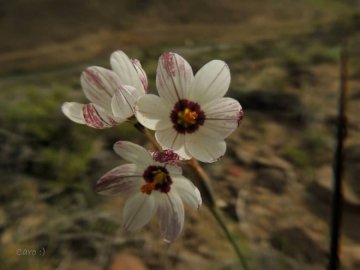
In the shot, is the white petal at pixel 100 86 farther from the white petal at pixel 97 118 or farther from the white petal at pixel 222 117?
the white petal at pixel 222 117

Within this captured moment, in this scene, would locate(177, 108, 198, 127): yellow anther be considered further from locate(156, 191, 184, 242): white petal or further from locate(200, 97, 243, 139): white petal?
locate(156, 191, 184, 242): white petal

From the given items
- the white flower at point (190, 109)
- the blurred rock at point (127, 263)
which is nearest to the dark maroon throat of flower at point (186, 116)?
the white flower at point (190, 109)

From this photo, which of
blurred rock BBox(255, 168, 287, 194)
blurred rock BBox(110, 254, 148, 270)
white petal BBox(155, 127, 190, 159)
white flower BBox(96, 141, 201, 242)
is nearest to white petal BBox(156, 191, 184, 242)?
white flower BBox(96, 141, 201, 242)

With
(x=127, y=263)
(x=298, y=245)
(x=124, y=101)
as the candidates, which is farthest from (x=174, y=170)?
(x=298, y=245)

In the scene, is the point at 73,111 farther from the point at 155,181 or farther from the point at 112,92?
the point at 155,181

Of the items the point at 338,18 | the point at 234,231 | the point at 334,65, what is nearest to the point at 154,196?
the point at 234,231

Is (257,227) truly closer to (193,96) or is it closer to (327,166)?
(327,166)
